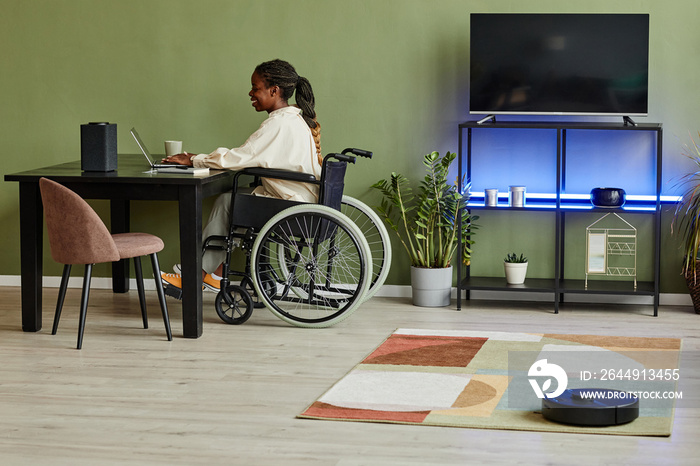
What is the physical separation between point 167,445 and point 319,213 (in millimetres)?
1664

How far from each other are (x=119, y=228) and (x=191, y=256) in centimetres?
135

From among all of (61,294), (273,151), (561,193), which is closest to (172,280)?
(61,294)

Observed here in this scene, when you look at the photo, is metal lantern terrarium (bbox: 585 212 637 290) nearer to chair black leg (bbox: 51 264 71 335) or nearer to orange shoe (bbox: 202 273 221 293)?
orange shoe (bbox: 202 273 221 293)

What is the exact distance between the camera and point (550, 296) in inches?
198

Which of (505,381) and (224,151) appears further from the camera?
(224,151)

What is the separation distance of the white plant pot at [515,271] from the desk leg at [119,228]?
7.01 ft

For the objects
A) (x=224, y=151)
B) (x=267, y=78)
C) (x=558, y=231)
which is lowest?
(x=558, y=231)

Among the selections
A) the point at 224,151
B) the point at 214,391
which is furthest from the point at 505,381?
the point at 224,151

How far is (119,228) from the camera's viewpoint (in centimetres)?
525

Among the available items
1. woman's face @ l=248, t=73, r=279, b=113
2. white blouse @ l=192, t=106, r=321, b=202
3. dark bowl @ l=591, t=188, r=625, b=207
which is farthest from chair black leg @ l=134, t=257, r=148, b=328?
dark bowl @ l=591, t=188, r=625, b=207

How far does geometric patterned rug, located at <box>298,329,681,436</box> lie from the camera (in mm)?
2973

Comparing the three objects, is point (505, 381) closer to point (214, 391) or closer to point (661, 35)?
point (214, 391)

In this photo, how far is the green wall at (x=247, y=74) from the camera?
4.84 metres

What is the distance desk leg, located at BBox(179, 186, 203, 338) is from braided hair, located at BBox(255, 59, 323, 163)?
0.76m
